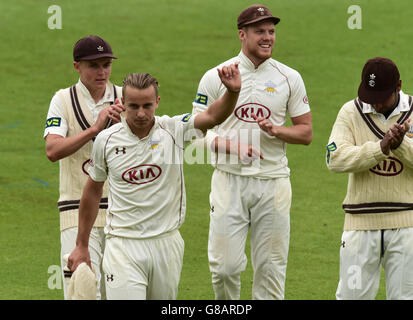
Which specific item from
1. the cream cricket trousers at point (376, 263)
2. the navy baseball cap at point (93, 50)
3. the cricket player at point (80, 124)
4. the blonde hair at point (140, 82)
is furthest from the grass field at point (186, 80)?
the blonde hair at point (140, 82)

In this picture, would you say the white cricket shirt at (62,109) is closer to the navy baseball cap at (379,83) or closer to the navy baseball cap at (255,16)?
the navy baseball cap at (255,16)

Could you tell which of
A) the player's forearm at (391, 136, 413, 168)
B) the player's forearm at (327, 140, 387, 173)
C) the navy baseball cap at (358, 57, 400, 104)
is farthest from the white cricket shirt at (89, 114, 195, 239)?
the player's forearm at (391, 136, 413, 168)

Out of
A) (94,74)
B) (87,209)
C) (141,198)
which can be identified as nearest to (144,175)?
(141,198)

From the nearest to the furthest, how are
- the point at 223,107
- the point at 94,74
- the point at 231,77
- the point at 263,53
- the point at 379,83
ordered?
the point at 231,77, the point at 223,107, the point at 379,83, the point at 94,74, the point at 263,53

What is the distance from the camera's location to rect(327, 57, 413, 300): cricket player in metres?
7.50

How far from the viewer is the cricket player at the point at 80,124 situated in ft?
26.2

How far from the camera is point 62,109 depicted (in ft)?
26.4

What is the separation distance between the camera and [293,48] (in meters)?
20.6

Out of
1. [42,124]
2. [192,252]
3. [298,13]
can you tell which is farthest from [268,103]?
[298,13]

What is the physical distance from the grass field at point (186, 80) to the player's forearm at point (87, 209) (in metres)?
3.27

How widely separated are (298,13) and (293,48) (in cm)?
232

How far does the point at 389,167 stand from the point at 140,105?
218 cm

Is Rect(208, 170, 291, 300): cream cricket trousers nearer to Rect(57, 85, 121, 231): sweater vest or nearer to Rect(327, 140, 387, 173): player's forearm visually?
Rect(327, 140, 387, 173): player's forearm

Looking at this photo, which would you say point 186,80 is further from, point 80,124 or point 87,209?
point 87,209
